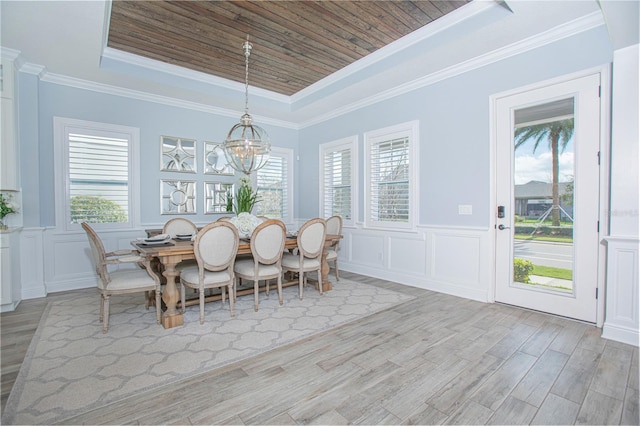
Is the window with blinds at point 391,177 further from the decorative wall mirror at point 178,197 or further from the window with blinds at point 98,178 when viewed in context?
the window with blinds at point 98,178

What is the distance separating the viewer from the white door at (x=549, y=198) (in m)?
2.97

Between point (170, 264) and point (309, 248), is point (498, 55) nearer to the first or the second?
point (309, 248)

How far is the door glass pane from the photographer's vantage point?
3127mm

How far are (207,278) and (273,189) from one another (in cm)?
352

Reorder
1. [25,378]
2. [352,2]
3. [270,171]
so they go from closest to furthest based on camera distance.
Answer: [25,378], [352,2], [270,171]

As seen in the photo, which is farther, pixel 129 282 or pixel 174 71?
pixel 174 71

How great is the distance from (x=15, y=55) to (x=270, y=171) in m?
3.89

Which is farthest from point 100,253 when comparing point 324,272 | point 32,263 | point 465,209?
point 465,209

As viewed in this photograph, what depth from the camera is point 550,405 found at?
180cm

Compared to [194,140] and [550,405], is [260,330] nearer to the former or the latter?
[550,405]

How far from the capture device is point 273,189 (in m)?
6.46

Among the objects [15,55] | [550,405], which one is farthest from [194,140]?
[550,405]

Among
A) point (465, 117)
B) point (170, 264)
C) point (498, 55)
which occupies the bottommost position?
point (170, 264)

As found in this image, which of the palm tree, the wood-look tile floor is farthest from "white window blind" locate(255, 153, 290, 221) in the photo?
the palm tree
